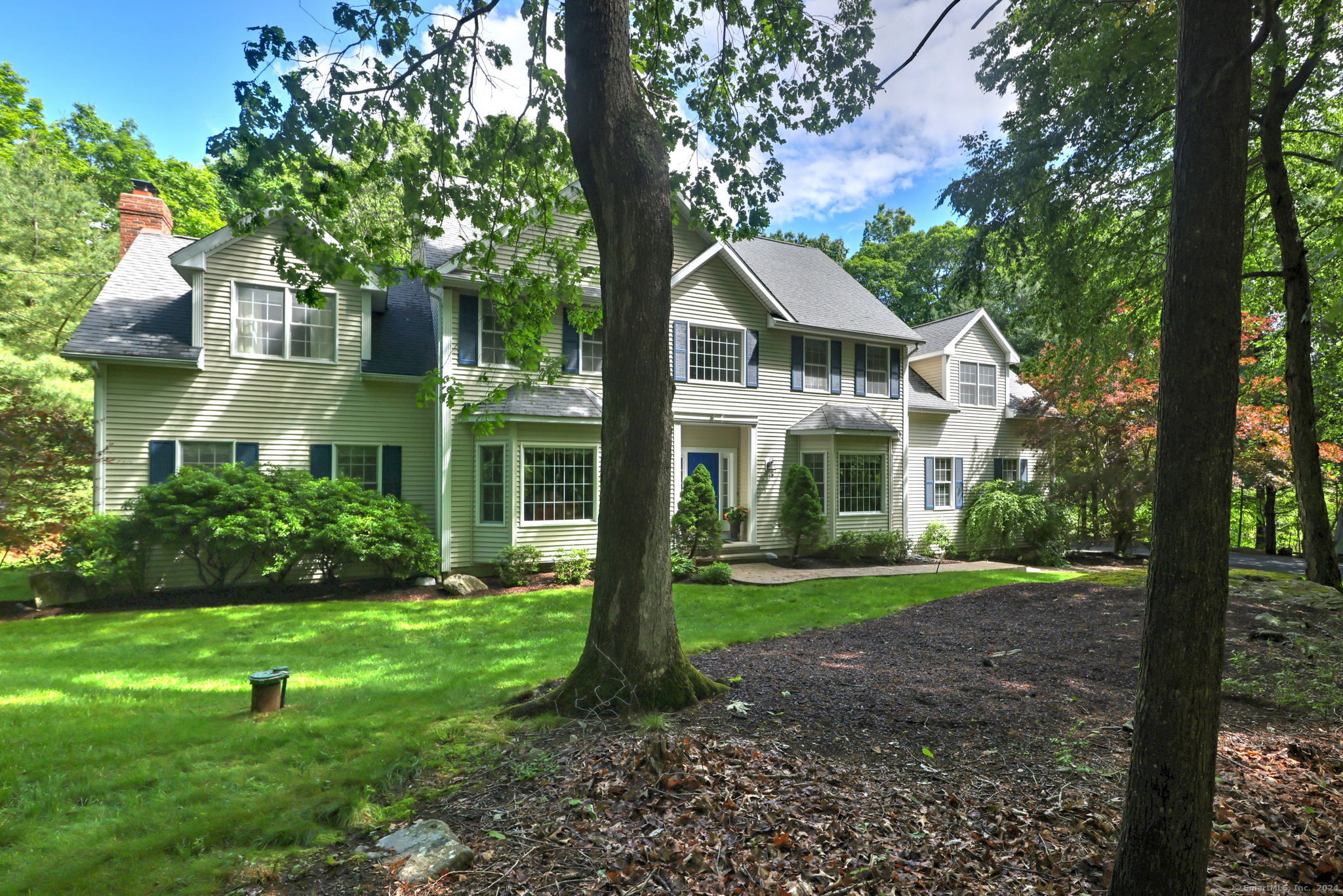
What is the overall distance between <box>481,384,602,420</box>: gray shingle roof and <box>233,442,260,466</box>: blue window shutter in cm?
404

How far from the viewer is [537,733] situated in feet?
14.1

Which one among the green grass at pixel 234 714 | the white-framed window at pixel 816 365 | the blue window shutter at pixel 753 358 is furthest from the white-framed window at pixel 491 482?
the white-framed window at pixel 816 365

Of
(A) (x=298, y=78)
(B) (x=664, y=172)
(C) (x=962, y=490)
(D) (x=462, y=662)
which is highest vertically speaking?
(A) (x=298, y=78)

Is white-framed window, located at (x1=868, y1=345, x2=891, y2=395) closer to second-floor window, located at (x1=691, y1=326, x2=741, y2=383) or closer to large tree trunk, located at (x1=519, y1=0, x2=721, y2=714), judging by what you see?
second-floor window, located at (x1=691, y1=326, x2=741, y2=383)

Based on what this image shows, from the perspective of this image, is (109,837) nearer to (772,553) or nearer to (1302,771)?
(1302,771)

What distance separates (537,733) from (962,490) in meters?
17.9

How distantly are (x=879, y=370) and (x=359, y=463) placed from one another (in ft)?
42.1

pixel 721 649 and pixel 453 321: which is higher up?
pixel 453 321

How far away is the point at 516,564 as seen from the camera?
12.6 metres

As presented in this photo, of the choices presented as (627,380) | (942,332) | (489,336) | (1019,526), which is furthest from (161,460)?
(942,332)

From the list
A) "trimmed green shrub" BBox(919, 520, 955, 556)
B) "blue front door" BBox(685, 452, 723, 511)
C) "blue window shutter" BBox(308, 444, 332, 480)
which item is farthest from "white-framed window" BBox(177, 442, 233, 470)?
"trimmed green shrub" BBox(919, 520, 955, 556)

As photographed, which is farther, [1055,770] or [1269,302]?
[1269,302]

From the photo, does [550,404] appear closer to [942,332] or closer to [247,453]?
[247,453]

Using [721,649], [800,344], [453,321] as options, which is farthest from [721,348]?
[721,649]
